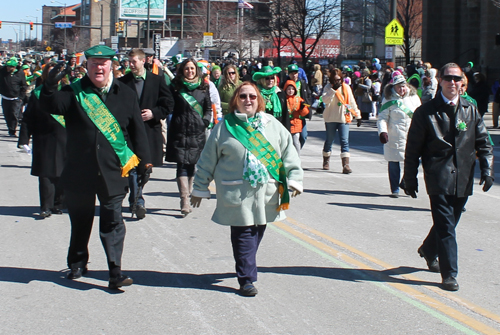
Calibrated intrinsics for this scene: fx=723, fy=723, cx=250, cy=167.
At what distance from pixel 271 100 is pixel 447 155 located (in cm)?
442

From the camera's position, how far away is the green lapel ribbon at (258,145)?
545 centimetres

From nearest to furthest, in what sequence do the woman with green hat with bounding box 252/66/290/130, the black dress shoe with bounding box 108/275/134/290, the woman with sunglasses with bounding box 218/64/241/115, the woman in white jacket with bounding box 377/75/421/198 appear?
the black dress shoe with bounding box 108/275/134/290 → the woman with green hat with bounding box 252/66/290/130 → the woman in white jacket with bounding box 377/75/421/198 → the woman with sunglasses with bounding box 218/64/241/115

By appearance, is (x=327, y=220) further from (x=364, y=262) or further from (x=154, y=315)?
(x=154, y=315)

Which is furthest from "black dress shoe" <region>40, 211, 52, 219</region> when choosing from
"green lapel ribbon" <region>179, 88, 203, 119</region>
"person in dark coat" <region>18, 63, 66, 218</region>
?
"green lapel ribbon" <region>179, 88, 203, 119</region>

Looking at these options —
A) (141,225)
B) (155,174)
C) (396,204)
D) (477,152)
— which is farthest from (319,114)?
(477,152)

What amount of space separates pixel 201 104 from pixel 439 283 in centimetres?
395

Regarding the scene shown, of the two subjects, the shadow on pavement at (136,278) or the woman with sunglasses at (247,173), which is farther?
the shadow on pavement at (136,278)

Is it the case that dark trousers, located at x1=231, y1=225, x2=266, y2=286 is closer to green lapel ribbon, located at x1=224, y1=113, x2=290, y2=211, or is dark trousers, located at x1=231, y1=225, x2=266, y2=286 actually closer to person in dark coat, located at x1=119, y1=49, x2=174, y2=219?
green lapel ribbon, located at x1=224, y1=113, x2=290, y2=211

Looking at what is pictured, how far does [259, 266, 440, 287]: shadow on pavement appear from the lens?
609cm

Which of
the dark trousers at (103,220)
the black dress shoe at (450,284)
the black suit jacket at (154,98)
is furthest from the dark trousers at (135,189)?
the black dress shoe at (450,284)

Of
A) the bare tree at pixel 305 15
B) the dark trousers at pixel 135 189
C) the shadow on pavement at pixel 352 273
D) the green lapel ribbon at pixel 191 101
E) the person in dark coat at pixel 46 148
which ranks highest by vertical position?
the bare tree at pixel 305 15

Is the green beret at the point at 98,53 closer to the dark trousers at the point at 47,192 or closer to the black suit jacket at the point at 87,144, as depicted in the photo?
the black suit jacket at the point at 87,144

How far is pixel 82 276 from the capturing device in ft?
20.0

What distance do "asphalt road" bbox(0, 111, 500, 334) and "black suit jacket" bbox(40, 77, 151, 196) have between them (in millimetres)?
864
